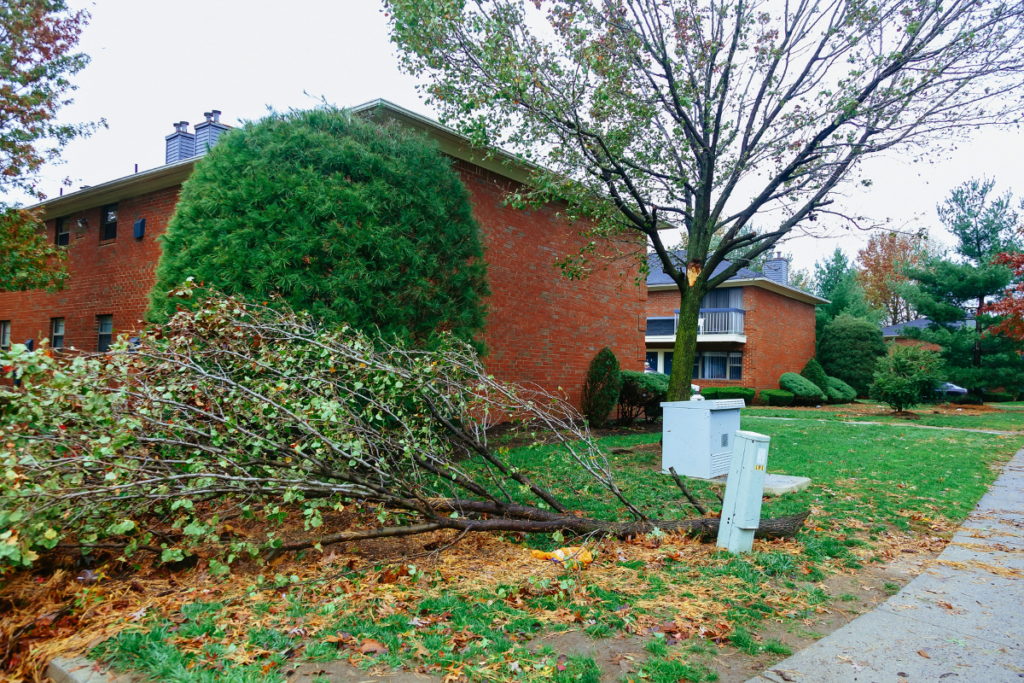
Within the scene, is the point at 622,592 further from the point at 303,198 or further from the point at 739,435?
the point at 303,198

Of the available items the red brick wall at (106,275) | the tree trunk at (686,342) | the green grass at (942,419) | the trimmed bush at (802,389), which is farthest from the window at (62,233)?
the trimmed bush at (802,389)

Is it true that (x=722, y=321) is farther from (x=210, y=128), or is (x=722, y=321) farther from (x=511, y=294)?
(x=210, y=128)

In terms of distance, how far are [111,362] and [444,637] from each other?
127 inches

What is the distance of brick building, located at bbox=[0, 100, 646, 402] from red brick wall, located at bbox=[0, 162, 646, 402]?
3 centimetres

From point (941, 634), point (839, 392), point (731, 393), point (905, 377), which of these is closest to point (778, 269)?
point (839, 392)

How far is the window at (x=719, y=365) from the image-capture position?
27500mm

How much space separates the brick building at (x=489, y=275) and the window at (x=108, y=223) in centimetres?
2

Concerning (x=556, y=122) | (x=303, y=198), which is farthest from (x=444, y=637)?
(x=556, y=122)

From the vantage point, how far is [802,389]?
24750 mm

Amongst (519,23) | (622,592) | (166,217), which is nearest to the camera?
(622,592)

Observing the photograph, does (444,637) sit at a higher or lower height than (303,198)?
lower

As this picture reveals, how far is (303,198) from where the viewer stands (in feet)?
21.2

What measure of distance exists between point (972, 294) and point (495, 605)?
27.6 meters

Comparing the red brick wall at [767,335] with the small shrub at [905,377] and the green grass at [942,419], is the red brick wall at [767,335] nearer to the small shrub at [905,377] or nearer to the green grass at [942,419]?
the green grass at [942,419]
